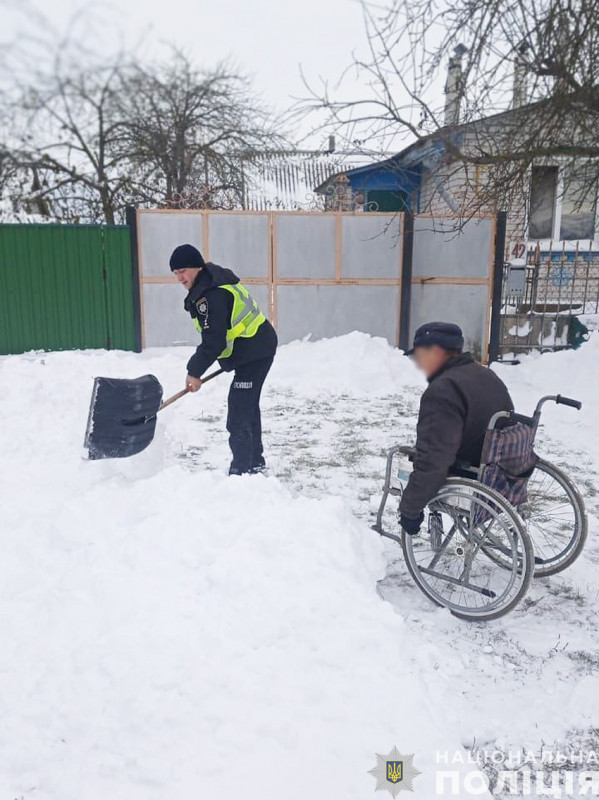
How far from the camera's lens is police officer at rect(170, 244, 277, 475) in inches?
164

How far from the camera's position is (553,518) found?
3.52 meters

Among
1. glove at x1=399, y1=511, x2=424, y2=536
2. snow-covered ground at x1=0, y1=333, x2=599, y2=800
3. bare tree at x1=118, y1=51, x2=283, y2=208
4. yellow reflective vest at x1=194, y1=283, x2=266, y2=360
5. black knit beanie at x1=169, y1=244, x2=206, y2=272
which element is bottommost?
snow-covered ground at x1=0, y1=333, x2=599, y2=800

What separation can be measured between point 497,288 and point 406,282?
4.54 feet

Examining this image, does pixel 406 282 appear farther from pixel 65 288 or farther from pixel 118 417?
pixel 118 417

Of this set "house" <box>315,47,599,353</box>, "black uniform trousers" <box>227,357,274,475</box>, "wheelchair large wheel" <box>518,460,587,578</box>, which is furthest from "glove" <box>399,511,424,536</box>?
"house" <box>315,47,599,353</box>

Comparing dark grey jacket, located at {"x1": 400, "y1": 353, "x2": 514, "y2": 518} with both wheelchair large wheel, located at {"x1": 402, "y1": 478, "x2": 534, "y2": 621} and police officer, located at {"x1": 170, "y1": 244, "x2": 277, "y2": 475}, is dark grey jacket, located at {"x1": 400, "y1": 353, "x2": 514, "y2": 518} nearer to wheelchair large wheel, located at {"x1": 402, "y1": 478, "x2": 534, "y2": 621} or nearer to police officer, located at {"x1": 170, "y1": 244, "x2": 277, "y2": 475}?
wheelchair large wheel, located at {"x1": 402, "y1": 478, "x2": 534, "y2": 621}

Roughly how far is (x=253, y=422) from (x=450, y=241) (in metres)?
6.08

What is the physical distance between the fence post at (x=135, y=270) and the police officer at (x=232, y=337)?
5.28m

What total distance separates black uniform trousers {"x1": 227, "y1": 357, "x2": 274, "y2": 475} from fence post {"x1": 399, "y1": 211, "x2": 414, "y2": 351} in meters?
5.62

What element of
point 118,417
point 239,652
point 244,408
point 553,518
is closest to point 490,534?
point 553,518

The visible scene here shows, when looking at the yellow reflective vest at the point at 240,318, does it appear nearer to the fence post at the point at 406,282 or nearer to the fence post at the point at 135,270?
the fence post at the point at 135,270

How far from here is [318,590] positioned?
2.58 metres

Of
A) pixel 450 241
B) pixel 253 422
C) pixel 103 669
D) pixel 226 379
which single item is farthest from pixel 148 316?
pixel 103 669

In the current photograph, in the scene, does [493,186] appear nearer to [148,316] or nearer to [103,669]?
[148,316]
